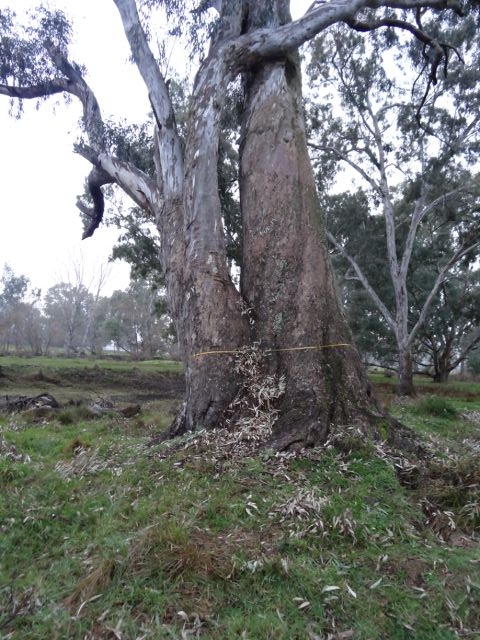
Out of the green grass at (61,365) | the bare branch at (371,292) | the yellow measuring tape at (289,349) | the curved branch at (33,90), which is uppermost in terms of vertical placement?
the curved branch at (33,90)

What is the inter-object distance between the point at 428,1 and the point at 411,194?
927 centimetres

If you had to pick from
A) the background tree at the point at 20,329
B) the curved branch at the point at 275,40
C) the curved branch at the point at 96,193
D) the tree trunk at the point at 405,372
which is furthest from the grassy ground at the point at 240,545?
the background tree at the point at 20,329

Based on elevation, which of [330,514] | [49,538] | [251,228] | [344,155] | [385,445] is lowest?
[49,538]

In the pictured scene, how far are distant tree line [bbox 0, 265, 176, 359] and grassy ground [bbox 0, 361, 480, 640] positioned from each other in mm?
35453

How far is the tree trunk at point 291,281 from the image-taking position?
13.0 ft

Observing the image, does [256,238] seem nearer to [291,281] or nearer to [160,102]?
[291,281]

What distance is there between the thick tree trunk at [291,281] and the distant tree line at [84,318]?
34.2 m

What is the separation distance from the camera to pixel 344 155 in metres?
15.5

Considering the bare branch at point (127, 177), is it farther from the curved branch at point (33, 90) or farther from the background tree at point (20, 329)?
the background tree at point (20, 329)

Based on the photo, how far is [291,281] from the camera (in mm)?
4539

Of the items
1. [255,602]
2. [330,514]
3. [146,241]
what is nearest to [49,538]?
[255,602]

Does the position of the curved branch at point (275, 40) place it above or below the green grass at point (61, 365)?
above

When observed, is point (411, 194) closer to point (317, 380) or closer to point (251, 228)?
point (251, 228)

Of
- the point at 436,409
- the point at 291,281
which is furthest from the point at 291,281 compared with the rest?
the point at 436,409
